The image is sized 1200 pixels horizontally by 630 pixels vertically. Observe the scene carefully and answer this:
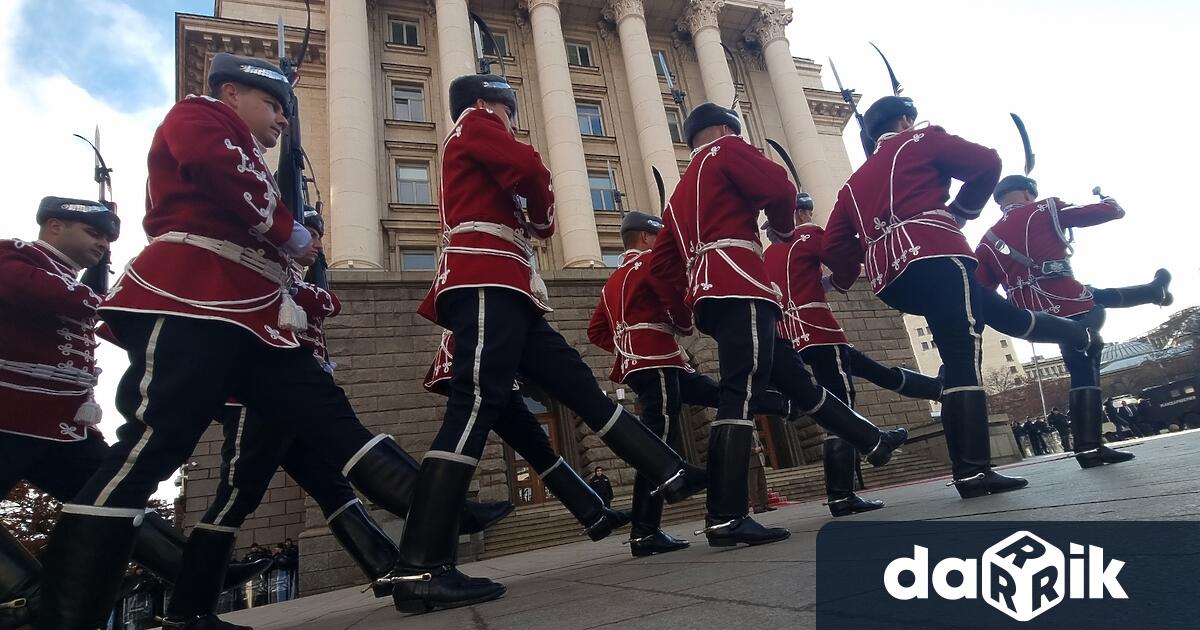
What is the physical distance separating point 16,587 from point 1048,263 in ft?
22.3

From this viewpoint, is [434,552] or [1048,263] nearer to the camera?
[434,552]

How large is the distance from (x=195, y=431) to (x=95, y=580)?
513 millimetres

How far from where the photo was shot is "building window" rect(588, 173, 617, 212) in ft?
65.4

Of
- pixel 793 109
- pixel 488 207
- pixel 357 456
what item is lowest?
pixel 357 456

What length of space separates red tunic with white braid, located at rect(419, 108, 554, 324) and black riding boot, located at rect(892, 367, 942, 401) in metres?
4.30

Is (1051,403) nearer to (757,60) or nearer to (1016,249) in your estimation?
(757,60)

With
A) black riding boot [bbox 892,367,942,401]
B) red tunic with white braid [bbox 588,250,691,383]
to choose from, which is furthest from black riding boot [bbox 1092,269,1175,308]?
red tunic with white braid [bbox 588,250,691,383]

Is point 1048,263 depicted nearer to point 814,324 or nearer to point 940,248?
point 814,324

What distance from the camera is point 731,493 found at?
2824mm

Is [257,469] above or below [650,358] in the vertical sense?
below

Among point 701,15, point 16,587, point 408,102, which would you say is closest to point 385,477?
point 16,587

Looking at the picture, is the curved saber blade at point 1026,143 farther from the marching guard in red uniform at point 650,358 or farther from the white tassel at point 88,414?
the white tassel at point 88,414

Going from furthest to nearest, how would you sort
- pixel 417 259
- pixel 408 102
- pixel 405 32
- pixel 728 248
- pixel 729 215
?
pixel 405 32
pixel 408 102
pixel 417 259
pixel 729 215
pixel 728 248

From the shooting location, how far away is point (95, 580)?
1945mm
